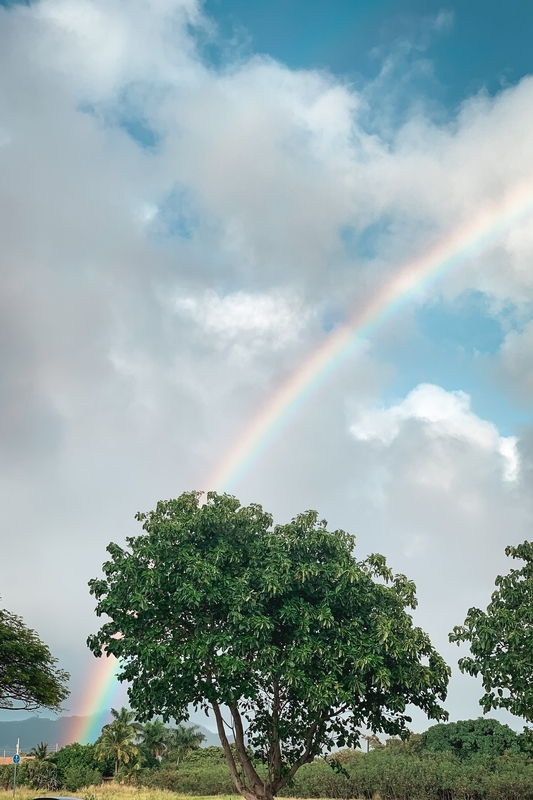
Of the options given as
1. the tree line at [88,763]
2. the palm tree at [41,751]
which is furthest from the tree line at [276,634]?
the palm tree at [41,751]

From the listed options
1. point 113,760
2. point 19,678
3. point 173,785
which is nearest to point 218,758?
point 173,785

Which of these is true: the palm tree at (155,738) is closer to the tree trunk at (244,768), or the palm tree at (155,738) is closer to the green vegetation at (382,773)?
the green vegetation at (382,773)

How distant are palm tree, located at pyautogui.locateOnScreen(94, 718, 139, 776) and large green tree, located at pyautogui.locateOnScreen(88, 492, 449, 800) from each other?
137ft

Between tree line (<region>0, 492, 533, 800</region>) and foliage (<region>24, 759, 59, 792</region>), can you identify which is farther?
foliage (<region>24, 759, 59, 792</region>)

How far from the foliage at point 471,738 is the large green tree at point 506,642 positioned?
23785 mm

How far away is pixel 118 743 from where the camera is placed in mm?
63594

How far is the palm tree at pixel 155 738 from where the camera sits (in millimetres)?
87188

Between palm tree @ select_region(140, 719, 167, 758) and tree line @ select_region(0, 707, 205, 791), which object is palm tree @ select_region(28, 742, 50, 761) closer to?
tree line @ select_region(0, 707, 205, 791)

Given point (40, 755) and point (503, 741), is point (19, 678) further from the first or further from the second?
point (503, 741)

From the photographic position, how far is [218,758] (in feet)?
180

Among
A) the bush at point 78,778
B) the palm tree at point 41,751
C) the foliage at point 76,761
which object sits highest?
the palm tree at point 41,751

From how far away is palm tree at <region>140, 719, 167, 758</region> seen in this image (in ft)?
286

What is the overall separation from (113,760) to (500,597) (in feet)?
156

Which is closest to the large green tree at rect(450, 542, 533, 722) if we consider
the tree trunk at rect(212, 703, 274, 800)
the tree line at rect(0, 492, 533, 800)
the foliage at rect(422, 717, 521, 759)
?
the tree line at rect(0, 492, 533, 800)
